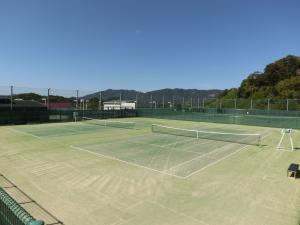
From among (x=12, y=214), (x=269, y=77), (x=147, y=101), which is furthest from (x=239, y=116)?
(x=269, y=77)

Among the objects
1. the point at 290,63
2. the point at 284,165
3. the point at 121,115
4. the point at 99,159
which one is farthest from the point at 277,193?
the point at 290,63

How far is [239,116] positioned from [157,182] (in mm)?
30473

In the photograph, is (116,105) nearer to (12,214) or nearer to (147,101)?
(147,101)

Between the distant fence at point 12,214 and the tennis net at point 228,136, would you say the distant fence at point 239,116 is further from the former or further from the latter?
the distant fence at point 12,214

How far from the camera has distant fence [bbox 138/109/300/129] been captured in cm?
2950

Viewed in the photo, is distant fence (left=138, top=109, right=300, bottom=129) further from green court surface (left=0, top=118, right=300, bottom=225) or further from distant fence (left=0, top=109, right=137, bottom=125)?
green court surface (left=0, top=118, right=300, bottom=225)

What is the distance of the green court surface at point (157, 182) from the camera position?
6.23m

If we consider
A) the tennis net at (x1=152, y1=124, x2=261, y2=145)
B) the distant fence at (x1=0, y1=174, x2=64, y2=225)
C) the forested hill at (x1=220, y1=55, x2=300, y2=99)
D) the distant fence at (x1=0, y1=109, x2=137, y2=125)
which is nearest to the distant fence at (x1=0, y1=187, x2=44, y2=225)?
the distant fence at (x1=0, y1=174, x2=64, y2=225)

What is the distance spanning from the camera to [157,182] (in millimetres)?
8570

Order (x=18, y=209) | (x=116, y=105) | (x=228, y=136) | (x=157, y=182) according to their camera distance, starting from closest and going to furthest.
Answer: (x=18, y=209)
(x=157, y=182)
(x=228, y=136)
(x=116, y=105)

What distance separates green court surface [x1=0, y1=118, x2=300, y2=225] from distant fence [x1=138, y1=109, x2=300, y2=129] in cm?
1633

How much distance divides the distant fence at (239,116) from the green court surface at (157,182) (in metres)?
16.3

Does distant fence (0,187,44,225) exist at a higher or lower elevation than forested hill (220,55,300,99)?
lower

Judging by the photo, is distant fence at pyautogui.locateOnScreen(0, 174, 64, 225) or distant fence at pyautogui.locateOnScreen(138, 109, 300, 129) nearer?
distant fence at pyautogui.locateOnScreen(0, 174, 64, 225)
